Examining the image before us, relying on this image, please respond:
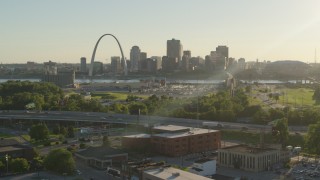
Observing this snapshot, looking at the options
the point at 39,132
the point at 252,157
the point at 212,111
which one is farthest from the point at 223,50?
the point at 252,157

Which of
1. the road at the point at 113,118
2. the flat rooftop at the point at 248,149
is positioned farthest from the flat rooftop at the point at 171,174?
the road at the point at 113,118

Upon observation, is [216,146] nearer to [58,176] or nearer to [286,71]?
[58,176]

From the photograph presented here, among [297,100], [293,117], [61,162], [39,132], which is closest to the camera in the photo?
[61,162]

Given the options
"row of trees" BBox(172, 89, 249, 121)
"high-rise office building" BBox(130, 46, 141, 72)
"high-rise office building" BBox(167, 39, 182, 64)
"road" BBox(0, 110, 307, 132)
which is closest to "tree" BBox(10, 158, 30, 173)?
"road" BBox(0, 110, 307, 132)

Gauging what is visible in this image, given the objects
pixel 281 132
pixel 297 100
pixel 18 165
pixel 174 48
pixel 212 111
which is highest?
pixel 174 48

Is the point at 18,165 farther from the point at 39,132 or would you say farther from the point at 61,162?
the point at 39,132

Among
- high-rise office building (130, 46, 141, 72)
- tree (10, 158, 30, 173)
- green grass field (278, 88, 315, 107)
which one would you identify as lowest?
tree (10, 158, 30, 173)

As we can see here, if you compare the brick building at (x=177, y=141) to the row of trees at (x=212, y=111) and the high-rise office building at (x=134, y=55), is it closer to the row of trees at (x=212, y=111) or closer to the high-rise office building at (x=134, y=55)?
the row of trees at (x=212, y=111)

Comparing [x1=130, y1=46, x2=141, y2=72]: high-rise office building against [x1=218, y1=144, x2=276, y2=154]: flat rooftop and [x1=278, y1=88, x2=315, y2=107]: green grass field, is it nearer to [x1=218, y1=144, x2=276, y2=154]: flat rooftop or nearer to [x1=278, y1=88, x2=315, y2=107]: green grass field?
[x1=278, y1=88, x2=315, y2=107]: green grass field
